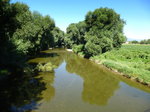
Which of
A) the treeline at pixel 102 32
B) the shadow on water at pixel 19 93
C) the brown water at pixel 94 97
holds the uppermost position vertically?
the treeline at pixel 102 32

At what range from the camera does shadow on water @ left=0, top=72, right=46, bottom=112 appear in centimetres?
1029

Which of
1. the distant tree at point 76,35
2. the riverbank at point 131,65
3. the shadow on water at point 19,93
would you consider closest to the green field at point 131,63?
the riverbank at point 131,65

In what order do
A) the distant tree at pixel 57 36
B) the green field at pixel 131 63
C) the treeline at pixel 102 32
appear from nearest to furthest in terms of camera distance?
the green field at pixel 131 63 < the treeline at pixel 102 32 < the distant tree at pixel 57 36

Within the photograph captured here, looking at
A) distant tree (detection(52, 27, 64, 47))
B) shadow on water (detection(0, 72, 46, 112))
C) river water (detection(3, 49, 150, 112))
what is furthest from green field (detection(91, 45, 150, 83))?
distant tree (detection(52, 27, 64, 47))

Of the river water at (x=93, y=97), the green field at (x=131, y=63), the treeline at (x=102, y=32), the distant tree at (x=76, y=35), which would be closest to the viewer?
the river water at (x=93, y=97)

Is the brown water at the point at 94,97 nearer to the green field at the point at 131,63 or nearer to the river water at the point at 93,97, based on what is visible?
the river water at the point at 93,97

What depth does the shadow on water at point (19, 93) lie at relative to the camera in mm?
10289

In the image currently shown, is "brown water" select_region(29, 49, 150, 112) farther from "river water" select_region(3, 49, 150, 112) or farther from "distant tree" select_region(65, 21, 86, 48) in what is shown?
"distant tree" select_region(65, 21, 86, 48)

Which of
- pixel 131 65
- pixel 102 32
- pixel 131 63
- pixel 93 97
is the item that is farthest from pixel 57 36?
pixel 93 97

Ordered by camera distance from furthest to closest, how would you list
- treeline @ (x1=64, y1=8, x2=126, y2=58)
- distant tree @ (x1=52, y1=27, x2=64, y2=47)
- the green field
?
distant tree @ (x1=52, y1=27, x2=64, y2=47)
treeline @ (x1=64, y1=8, x2=126, y2=58)
the green field

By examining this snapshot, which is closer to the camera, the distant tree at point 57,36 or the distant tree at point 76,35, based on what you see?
the distant tree at point 76,35

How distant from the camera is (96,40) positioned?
34.2m

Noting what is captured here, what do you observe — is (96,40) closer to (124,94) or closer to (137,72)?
(137,72)

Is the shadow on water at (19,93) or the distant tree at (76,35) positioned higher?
the distant tree at (76,35)
